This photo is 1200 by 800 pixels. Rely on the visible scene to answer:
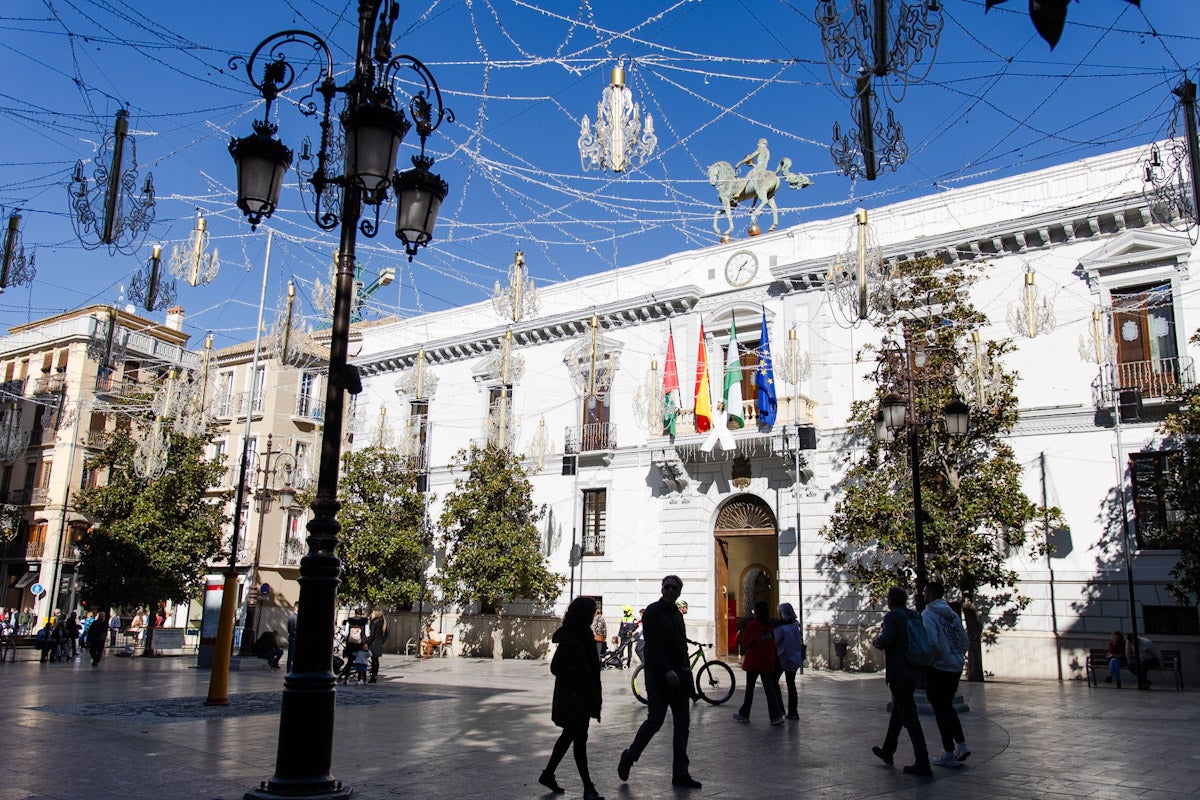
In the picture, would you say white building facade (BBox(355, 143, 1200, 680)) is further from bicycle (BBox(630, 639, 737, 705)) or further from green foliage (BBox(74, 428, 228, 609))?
bicycle (BBox(630, 639, 737, 705))

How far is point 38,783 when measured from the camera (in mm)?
6727

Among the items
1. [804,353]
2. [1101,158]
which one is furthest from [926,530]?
[1101,158]

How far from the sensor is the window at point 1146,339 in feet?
64.7

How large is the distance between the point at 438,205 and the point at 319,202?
1366mm

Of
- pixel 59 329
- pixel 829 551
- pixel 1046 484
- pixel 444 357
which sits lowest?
pixel 829 551

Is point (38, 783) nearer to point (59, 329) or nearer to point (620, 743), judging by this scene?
point (620, 743)

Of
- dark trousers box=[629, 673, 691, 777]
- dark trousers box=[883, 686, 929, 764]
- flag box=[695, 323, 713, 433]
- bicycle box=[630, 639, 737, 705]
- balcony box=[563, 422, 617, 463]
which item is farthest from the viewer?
balcony box=[563, 422, 617, 463]

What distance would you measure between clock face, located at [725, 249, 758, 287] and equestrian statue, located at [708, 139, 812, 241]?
2.58ft

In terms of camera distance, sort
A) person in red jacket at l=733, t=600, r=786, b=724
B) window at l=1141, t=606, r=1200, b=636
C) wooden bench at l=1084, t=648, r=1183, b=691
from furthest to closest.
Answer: window at l=1141, t=606, r=1200, b=636 < wooden bench at l=1084, t=648, r=1183, b=691 < person in red jacket at l=733, t=600, r=786, b=724

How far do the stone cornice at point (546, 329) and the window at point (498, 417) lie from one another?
63.9 inches

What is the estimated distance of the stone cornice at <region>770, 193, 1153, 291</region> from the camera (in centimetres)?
2014

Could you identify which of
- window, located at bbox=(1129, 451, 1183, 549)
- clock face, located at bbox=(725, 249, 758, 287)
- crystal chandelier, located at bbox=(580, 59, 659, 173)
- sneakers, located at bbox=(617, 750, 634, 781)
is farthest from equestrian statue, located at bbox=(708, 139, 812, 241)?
sneakers, located at bbox=(617, 750, 634, 781)

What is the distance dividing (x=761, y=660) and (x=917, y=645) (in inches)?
132

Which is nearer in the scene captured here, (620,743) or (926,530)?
(620,743)
